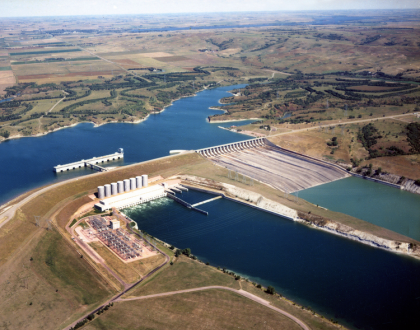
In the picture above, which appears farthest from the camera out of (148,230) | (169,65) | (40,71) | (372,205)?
(169,65)

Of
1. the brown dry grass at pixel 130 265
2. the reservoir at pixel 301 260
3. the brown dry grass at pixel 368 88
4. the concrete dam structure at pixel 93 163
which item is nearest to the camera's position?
the reservoir at pixel 301 260

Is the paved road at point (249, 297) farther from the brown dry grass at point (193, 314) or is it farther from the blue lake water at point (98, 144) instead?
the blue lake water at point (98, 144)

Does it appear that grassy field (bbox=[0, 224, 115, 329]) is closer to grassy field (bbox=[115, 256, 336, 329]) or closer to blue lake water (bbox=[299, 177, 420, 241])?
grassy field (bbox=[115, 256, 336, 329])

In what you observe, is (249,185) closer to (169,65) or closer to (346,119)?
(346,119)

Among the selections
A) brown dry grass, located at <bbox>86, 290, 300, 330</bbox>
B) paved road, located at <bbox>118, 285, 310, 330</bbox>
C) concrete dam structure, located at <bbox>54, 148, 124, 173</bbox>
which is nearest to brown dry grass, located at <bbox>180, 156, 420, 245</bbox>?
concrete dam structure, located at <bbox>54, 148, 124, 173</bbox>

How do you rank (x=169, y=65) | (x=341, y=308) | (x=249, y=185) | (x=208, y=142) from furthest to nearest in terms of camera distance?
1. (x=169, y=65)
2. (x=208, y=142)
3. (x=249, y=185)
4. (x=341, y=308)

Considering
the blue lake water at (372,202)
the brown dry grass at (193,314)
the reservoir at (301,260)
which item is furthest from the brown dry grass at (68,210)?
the blue lake water at (372,202)

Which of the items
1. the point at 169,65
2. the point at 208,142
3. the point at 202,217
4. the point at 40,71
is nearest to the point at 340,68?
the point at 169,65
